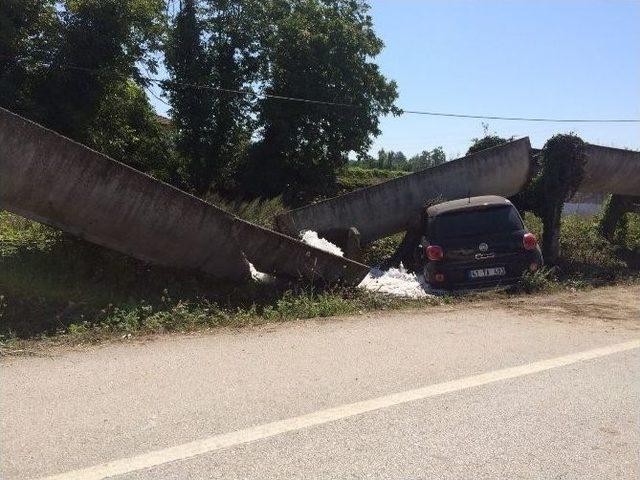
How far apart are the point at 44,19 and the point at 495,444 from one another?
15113 mm

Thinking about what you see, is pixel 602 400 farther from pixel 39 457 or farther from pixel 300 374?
pixel 39 457

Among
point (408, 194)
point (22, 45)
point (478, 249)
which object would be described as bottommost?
point (478, 249)

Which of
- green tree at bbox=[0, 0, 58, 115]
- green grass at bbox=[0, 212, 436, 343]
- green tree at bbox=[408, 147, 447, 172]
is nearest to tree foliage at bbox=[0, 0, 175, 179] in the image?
green tree at bbox=[0, 0, 58, 115]

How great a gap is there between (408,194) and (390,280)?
2768 millimetres

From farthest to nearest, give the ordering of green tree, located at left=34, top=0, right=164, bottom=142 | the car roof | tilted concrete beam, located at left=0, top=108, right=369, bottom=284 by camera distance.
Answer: green tree, located at left=34, top=0, right=164, bottom=142, the car roof, tilted concrete beam, located at left=0, top=108, right=369, bottom=284

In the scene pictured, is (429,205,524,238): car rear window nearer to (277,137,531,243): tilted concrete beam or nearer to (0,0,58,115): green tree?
(277,137,531,243): tilted concrete beam

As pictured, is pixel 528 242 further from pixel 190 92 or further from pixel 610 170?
pixel 190 92

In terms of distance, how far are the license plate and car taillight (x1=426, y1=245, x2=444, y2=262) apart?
0.55 metres

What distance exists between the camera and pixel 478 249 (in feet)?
30.1

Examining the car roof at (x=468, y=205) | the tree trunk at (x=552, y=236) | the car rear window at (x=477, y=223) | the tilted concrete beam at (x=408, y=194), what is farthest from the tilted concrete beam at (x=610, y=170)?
the car rear window at (x=477, y=223)

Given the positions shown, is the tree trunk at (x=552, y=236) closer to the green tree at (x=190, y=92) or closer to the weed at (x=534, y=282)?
the weed at (x=534, y=282)

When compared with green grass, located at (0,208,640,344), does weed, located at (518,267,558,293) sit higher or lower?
higher

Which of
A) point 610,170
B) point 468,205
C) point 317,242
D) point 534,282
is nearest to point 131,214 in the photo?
point 317,242

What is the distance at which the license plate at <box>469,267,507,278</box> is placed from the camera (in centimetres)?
922
